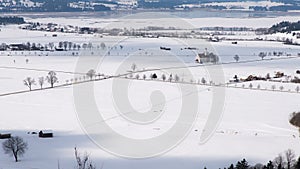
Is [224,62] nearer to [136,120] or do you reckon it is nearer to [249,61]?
[249,61]

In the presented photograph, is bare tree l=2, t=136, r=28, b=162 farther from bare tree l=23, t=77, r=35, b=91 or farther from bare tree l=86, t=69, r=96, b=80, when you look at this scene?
bare tree l=86, t=69, r=96, b=80

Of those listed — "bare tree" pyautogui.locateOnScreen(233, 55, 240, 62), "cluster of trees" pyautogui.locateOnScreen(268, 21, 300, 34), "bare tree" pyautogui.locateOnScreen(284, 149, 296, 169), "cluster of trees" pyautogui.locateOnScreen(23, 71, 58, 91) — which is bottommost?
"cluster of trees" pyautogui.locateOnScreen(268, 21, 300, 34)

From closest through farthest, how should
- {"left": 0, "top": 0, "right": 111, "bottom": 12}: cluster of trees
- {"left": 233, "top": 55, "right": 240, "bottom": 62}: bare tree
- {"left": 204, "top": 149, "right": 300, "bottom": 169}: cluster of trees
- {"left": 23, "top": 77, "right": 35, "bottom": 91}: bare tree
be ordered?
{"left": 204, "top": 149, "right": 300, "bottom": 169}: cluster of trees → {"left": 23, "top": 77, "right": 35, "bottom": 91}: bare tree → {"left": 233, "top": 55, "right": 240, "bottom": 62}: bare tree → {"left": 0, "top": 0, "right": 111, "bottom": 12}: cluster of trees

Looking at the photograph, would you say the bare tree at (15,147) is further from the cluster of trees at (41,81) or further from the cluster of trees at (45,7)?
the cluster of trees at (45,7)

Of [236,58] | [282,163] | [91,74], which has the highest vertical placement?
[282,163]

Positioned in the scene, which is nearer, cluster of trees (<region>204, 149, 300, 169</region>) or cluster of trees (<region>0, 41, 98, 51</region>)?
cluster of trees (<region>204, 149, 300, 169</region>)

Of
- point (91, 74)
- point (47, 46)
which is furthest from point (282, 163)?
point (47, 46)

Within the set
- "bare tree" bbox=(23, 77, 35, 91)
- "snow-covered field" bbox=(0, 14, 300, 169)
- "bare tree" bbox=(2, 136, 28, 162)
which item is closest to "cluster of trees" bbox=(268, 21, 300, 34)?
"snow-covered field" bbox=(0, 14, 300, 169)

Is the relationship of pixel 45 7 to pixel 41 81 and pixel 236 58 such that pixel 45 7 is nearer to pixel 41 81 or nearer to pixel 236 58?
pixel 236 58
